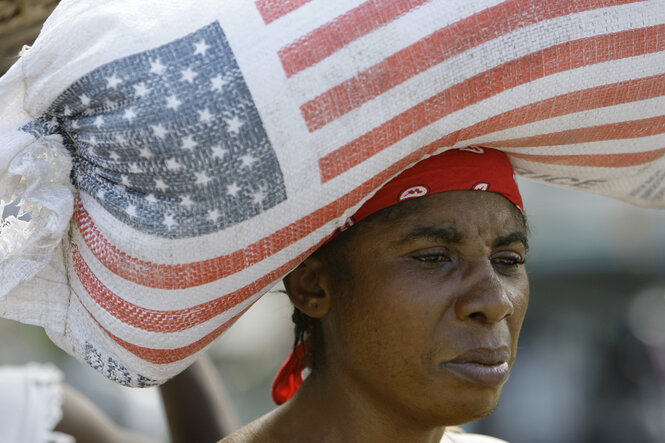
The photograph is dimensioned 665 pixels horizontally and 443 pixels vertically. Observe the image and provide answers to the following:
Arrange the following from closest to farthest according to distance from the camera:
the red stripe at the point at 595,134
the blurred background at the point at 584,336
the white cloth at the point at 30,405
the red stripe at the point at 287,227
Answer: the red stripe at the point at 287,227 → the red stripe at the point at 595,134 → the white cloth at the point at 30,405 → the blurred background at the point at 584,336

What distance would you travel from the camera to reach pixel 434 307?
1.76 meters

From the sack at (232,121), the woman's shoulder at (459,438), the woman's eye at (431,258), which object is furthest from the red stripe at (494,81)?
the woman's shoulder at (459,438)

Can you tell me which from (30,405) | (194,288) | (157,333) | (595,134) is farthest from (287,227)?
(30,405)

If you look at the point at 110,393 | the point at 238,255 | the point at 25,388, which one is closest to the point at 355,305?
the point at 238,255

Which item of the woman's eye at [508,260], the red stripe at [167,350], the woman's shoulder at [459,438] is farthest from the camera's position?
the woman's shoulder at [459,438]

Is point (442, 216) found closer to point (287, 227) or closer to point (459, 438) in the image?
point (287, 227)

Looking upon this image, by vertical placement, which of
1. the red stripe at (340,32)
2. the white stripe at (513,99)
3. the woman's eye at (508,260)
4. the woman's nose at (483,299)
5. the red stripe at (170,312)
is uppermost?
the red stripe at (340,32)

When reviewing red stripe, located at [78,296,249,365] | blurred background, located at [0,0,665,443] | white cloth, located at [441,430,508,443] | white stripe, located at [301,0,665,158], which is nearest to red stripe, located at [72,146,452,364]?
red stripe, located at [78,296,249,365]

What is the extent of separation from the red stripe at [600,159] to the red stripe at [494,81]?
30cm

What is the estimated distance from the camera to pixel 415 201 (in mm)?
1836

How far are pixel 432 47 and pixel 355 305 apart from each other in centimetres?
63

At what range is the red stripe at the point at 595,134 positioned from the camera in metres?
1.78

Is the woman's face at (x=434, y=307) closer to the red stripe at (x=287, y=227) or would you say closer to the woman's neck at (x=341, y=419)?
the woman's neck at (x=341, y=419)

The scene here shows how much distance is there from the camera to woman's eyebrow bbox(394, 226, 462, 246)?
1.81 m
